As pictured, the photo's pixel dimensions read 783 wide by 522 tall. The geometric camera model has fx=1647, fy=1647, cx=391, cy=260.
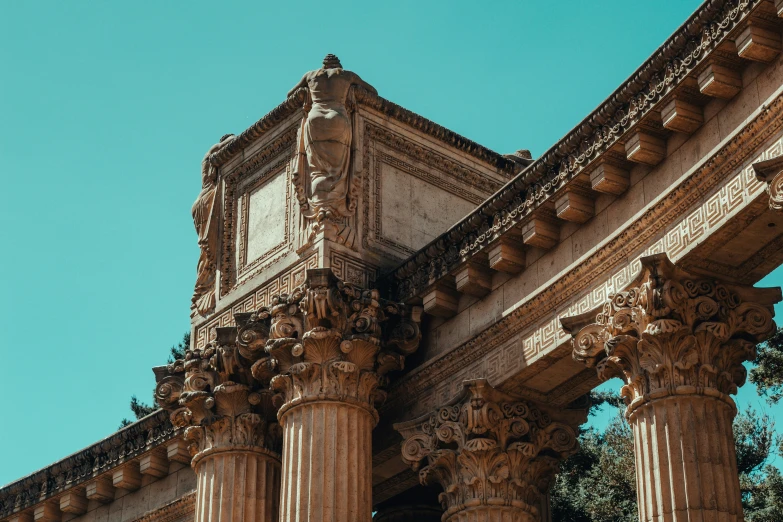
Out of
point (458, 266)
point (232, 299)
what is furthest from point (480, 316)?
point (232, 299)

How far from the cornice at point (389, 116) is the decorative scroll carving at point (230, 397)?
350 centimetres

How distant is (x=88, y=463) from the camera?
97.6ft

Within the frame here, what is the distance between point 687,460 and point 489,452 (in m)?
4.09

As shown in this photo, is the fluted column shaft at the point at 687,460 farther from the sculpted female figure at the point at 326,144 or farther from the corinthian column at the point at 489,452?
the sculpted female figure at the point at 326,144

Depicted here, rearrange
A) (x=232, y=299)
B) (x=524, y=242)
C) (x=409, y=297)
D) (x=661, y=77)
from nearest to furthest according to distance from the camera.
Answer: (x=661, y=77), (x=524, y=242), (x=409, y=297), (x=232, y=299)

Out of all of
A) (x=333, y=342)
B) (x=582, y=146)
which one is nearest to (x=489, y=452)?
(x=333, y=342)

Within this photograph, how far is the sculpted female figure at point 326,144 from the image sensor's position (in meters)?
24.4

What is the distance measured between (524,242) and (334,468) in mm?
4039

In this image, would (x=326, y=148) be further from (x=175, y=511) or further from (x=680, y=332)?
(x=175, y=511)

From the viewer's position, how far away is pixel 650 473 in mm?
19172

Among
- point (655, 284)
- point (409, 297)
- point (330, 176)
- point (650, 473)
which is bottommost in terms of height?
point (650, 473)

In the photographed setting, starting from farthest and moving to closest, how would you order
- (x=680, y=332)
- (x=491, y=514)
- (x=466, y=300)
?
(x=466, y=300), (x=491, y=514), (x=680, y=332)

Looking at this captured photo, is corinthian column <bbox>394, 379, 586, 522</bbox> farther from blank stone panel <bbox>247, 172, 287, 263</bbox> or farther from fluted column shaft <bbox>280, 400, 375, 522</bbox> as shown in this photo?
blank stone panel <bbox>247, 172, 287, 263</bbox>

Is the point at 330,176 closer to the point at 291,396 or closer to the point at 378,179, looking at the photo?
the point at 378,179
